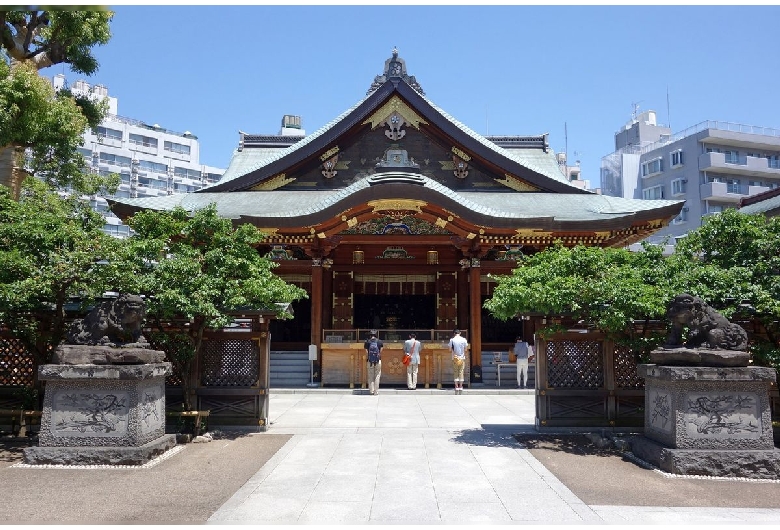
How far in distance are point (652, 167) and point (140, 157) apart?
56.0m

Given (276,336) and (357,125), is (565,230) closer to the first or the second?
(357,125)

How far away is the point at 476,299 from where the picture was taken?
1831 centimetres

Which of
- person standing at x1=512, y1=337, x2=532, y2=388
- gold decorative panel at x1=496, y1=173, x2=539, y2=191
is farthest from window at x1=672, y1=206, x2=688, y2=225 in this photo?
person standing at x1=512, y1=337, x2=532, y2=388

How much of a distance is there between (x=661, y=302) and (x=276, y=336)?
50.9 ft

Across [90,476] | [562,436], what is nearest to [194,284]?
[90,476]

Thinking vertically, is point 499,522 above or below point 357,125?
below

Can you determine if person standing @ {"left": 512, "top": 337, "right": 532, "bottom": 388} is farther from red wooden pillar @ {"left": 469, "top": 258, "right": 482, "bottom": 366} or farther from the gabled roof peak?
the gabled roof peak

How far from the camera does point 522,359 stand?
1697 centimetres

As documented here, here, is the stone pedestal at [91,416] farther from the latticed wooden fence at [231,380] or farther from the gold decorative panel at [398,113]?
the gold decorative panel at [398,113]

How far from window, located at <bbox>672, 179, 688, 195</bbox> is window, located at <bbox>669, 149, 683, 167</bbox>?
1.38 meters

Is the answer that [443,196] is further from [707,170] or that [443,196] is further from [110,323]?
[707,170]

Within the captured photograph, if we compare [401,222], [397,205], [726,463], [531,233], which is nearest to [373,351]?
[397,205]

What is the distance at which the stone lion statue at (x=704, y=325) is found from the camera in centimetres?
763

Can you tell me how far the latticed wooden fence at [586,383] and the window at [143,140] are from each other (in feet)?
228
